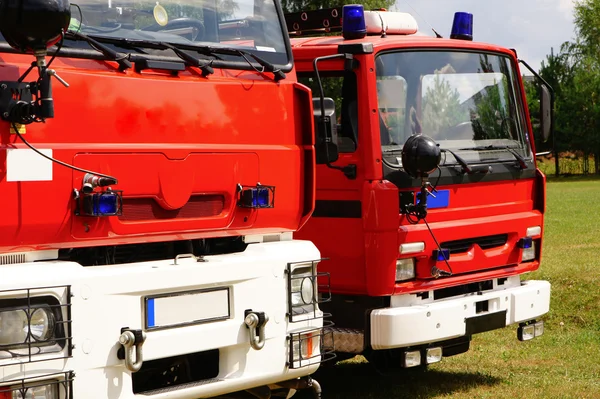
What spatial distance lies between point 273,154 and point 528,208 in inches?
130

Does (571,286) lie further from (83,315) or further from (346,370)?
(83,315)

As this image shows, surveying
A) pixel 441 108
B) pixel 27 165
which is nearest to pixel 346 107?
pixel 441 108

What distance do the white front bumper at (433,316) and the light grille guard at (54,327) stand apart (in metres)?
2.91

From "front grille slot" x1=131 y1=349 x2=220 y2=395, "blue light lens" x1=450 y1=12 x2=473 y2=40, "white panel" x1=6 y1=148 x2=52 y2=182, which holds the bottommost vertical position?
"front grille slot" x1=131 y1=349 x2=220 y2=395

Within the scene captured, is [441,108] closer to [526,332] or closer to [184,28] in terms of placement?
[526,332]

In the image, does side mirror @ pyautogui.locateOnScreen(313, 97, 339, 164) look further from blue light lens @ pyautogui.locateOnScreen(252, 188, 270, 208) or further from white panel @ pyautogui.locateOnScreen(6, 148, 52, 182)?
white panel @ pyautogui.locateOnScreen(6, 148, 52, 182)

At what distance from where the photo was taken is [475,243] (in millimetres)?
7973

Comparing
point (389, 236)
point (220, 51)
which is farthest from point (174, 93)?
point (389, 236)

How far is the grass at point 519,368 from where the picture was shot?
8.18 meters

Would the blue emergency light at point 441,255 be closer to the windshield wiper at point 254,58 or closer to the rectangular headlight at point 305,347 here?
the rectangular headlight at point 305,347

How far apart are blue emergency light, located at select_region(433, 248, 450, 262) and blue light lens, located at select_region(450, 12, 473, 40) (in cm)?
203

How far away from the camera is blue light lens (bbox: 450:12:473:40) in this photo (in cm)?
860

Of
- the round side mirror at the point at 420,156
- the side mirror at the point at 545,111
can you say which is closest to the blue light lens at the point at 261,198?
the round side mirror at the point at 420,156

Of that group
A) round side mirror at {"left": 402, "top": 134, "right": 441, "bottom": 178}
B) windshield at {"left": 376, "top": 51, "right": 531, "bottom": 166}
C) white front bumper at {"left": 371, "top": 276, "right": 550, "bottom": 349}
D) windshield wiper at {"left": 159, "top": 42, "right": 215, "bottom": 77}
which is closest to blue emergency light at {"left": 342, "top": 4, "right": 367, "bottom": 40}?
windshield at {"left": 376, "top": 51, "right": 531, "bottom": 166}
